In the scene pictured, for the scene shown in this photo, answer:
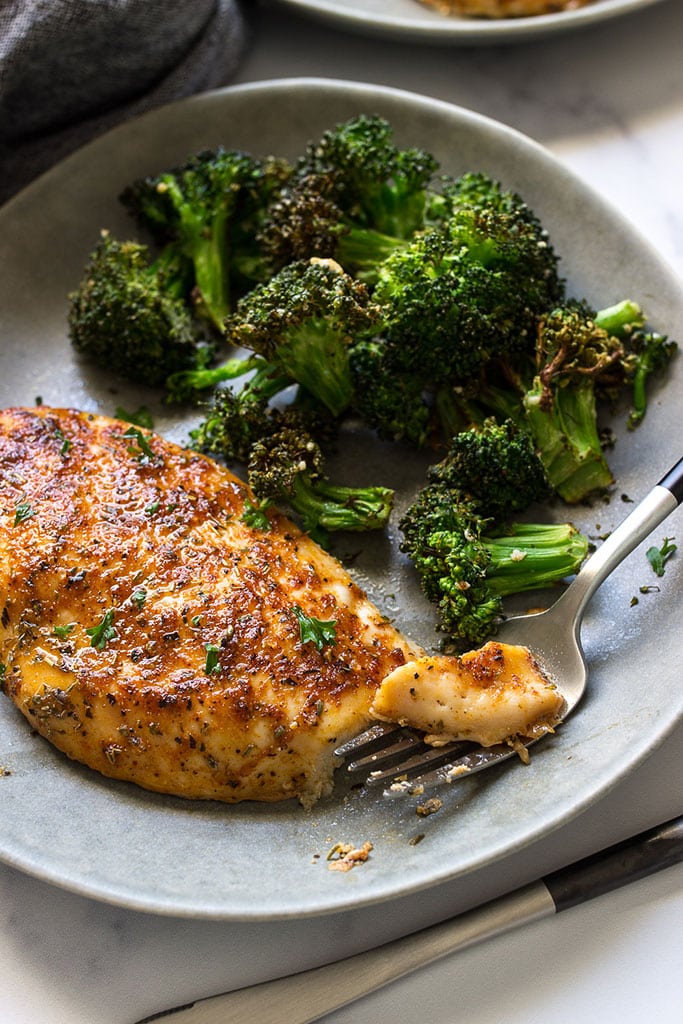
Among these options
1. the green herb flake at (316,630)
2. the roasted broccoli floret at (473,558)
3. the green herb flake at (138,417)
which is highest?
the roasted broccoli floret at (473,558)

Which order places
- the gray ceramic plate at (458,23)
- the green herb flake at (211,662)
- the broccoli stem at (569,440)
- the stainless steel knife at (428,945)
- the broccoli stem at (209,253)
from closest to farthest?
the stainless steel knife at (428,945)
the green herb flake at (211,662)
the broccoli stem at (569,440)
the broccoli stem at (209,253)
the gray ceramic plate at (458,23)

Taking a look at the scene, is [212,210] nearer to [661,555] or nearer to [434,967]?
[661,555]

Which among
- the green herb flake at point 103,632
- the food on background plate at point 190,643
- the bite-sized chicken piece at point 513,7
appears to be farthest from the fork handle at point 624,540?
the bite-sized chicken piece at point 513,7

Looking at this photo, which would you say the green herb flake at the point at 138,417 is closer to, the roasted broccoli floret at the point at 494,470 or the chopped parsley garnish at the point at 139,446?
the chopped parsley garnish at the point at 139,446

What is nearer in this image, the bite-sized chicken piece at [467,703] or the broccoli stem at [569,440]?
the bite-sized chicken piece at [467,703]

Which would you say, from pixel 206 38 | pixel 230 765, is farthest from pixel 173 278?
pixel 230 765

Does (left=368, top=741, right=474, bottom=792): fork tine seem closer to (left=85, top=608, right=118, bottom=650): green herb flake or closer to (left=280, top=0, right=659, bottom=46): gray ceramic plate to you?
(left=85, top=608, right=118, bottom=650): green herb flake
